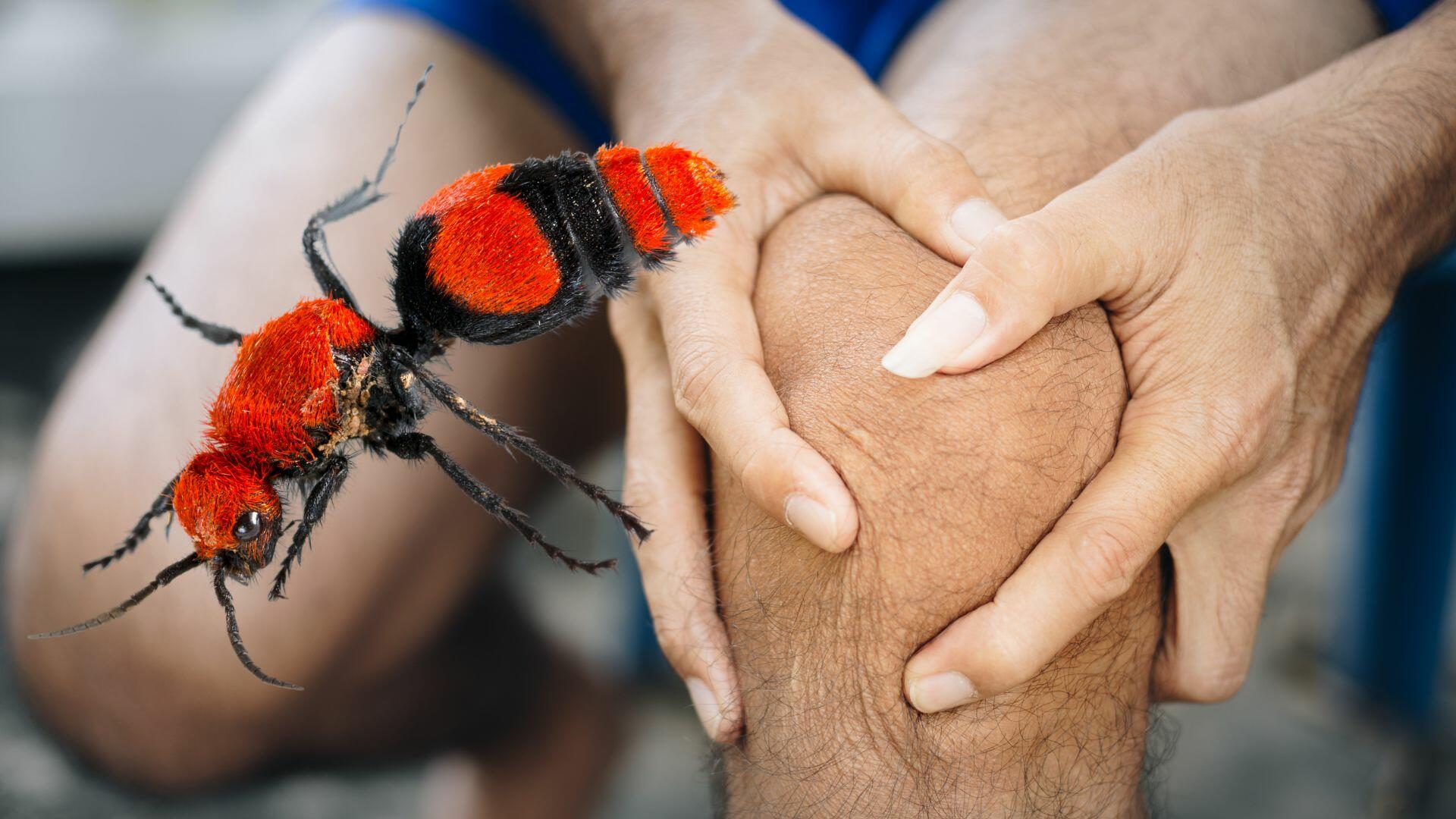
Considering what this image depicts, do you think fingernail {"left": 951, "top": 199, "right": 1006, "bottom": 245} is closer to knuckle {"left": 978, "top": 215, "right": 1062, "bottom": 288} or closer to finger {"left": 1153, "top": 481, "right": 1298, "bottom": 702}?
knuckle {"left": 978, "top": 215, "right": 1062, "bottom": 288}

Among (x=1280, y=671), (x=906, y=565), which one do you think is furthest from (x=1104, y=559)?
(x=1280, y=671)

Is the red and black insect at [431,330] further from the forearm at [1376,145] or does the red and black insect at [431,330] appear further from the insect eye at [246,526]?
the forearm at [1376,145]

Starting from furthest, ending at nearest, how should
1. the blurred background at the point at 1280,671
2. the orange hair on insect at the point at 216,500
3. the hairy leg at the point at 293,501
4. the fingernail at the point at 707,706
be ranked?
the blurred background at the point at 1280,671, the hairy leg at the point at 293,501, the fingernail at the point at 707,706, the orange hair on insect at the point at 216,500

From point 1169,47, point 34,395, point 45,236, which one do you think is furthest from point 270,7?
point 1169,47

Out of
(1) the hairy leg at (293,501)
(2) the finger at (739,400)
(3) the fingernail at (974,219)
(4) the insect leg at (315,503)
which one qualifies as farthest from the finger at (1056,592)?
(1) the hairy leg at (293,501)

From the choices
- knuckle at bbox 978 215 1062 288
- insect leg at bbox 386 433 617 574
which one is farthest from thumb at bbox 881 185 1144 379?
insect leg at bbox 386 433 617 574

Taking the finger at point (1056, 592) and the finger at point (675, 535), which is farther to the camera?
the finger at point (675, 535)

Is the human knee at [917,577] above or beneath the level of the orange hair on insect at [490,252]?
beneath
